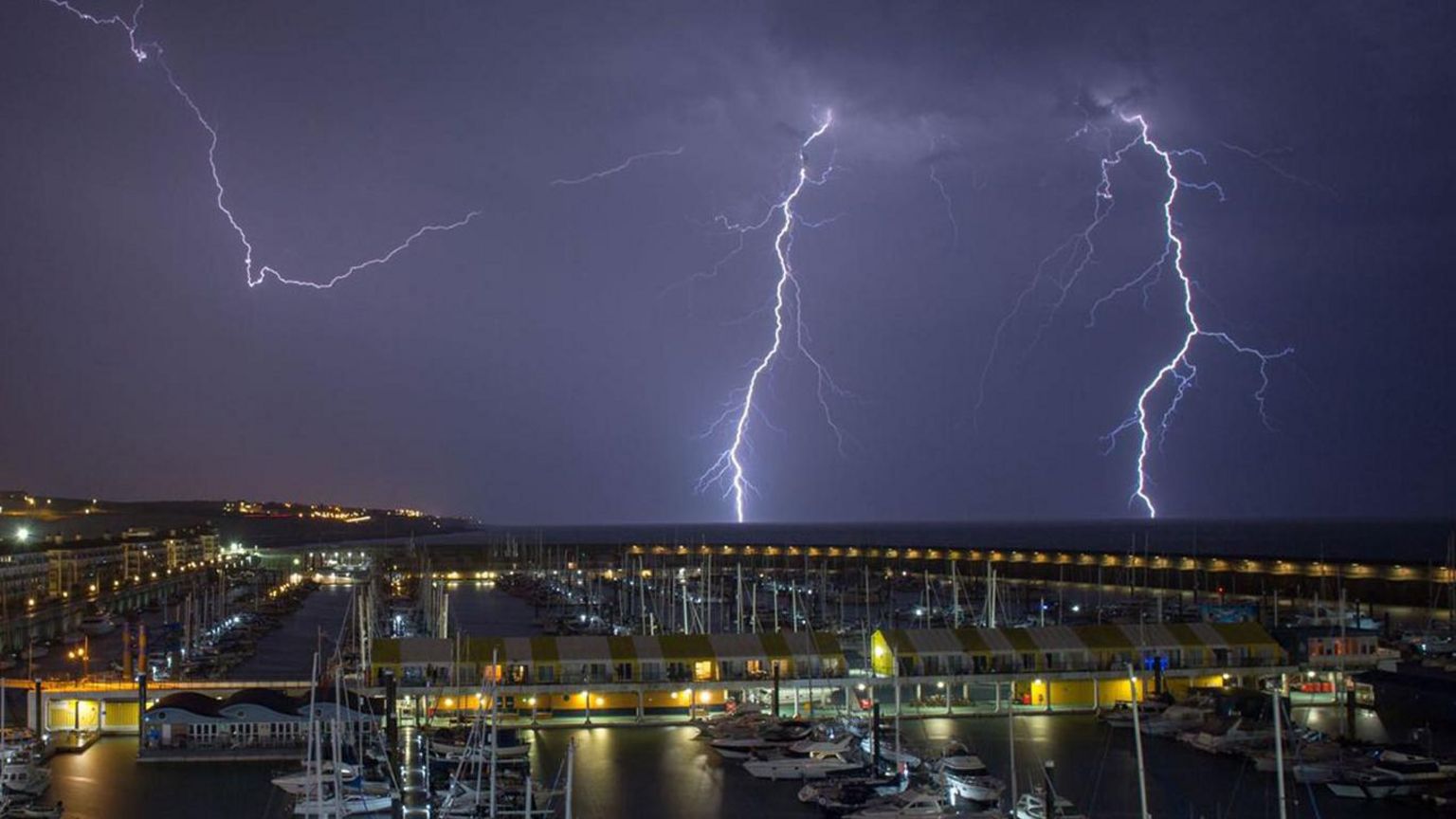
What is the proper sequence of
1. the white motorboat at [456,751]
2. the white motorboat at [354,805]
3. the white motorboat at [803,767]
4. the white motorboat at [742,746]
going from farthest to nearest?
the white motorboat at [742,746] < the white motorboat at [803,767] < the white motorboat at [456,751] < the white motorboat at [354,805]

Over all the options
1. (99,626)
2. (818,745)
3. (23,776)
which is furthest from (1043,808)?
(99,626)

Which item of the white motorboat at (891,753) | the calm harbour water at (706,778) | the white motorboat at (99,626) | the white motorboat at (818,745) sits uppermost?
the white motorboat at (818,745)

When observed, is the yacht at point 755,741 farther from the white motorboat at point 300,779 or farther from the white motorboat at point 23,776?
the white motorboat at point 23,776

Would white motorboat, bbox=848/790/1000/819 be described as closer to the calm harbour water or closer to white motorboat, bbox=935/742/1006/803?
white motorboat, bbox=935/742/1006/803

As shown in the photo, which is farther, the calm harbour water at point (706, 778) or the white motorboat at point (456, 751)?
the white motorboat at point (456, 751)

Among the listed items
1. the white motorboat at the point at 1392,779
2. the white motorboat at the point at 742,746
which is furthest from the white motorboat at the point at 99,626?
the white motorboat at the point at 1392,779

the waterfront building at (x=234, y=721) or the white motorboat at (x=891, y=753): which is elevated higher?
the waterfront building at (x=234, y=721)
